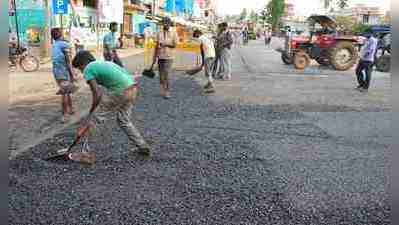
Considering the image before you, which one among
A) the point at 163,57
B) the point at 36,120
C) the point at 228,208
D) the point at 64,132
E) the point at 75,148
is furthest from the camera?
the point at 163,57

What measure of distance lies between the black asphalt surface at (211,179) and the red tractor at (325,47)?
12.6 m

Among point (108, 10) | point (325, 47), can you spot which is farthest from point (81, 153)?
point (108, 10)

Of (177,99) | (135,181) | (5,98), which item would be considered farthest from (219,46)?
(5,98)

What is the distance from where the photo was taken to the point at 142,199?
4.55 meters

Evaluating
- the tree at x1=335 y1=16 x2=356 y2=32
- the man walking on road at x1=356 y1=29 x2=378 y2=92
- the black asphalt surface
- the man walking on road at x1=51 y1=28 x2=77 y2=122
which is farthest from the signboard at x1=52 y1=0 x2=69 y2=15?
the tree at x1=335 y1=16 x2=356 y2=32

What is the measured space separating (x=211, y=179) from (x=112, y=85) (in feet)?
5.49

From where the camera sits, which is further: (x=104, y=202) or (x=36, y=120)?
(x=36, y=120)

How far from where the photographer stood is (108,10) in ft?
97.8

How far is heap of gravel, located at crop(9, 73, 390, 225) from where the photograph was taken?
4.15 meters

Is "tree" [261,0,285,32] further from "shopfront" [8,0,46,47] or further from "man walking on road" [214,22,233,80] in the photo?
"man walking on road" [214,22,233,80]

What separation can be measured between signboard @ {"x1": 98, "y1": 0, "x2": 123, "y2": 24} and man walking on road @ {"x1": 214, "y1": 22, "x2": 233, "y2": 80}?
14.5 metres

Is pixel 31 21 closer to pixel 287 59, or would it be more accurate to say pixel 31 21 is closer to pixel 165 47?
pixel 287 59

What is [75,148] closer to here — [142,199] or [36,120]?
[142,199]

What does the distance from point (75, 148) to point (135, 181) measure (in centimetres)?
151
